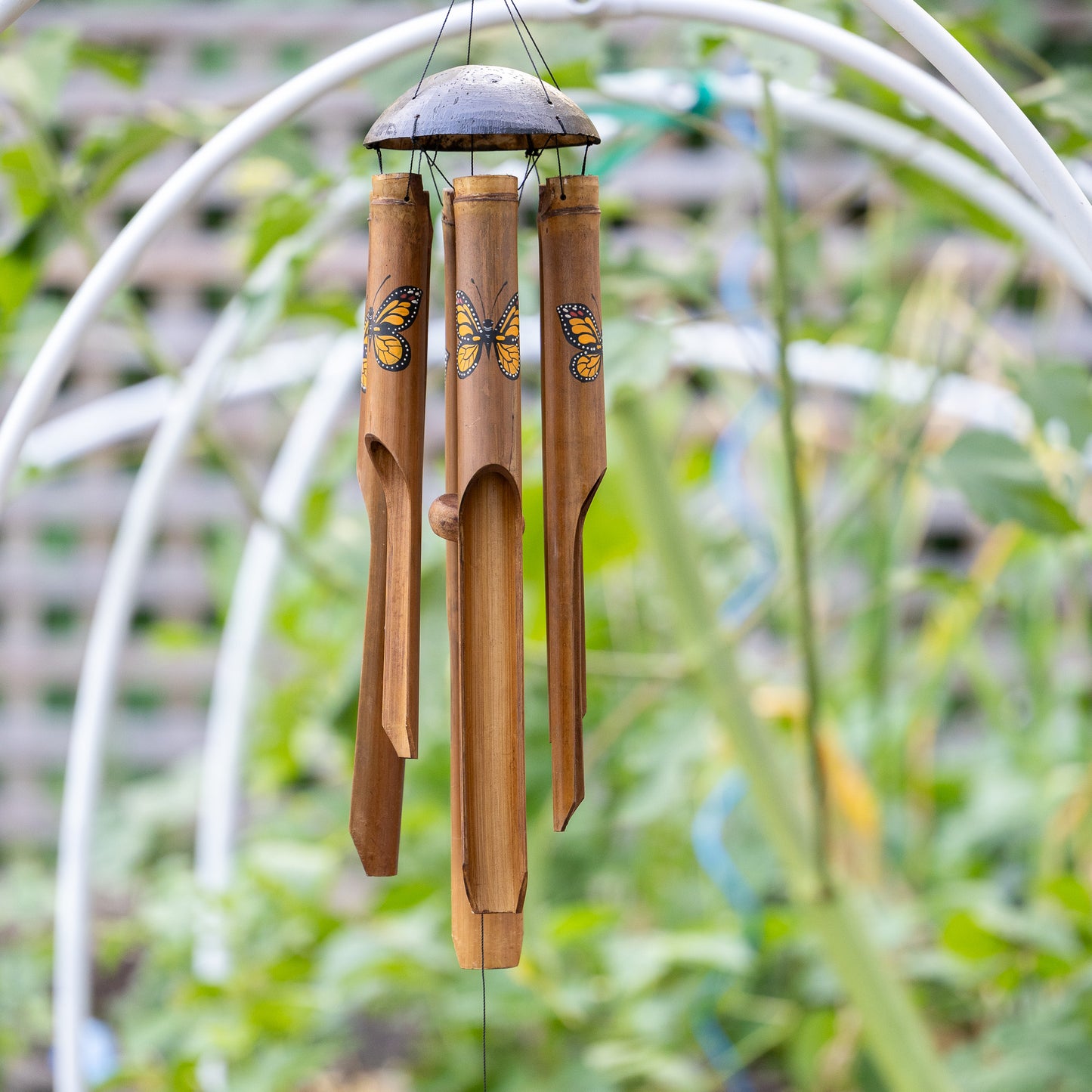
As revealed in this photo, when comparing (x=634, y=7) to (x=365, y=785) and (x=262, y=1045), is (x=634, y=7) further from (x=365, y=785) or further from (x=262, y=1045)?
(x=262, y=1045)

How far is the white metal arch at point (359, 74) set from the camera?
19.7 inches

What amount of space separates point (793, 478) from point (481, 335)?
0.43 metres

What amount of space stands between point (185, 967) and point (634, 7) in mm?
1066

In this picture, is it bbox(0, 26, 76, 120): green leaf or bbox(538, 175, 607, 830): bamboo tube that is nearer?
bbox(538, 175, 607, 830): bamboo tube

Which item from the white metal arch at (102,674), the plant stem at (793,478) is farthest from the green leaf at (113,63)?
the plant stem at (793,478)

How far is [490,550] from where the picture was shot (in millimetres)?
458

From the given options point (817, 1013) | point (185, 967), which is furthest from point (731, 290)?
point (185, 967)

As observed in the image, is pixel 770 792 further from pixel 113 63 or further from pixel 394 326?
pixel 113 63

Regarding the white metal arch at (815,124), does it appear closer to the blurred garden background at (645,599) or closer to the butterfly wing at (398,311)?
the blurred garden background at (645,599)

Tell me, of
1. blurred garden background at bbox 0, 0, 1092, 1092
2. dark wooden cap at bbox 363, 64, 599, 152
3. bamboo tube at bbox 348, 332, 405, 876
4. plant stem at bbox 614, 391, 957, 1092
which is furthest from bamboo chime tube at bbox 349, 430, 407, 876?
plant stem at bbox 614, 391, 957, 1092

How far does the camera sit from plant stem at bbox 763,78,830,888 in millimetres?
760

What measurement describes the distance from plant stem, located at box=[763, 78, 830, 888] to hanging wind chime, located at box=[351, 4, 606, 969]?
0.31 meters

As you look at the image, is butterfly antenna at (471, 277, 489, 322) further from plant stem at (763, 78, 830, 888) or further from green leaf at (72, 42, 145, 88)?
green leaf at (72, 42, 145, 88)

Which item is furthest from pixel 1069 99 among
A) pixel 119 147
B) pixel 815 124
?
pixel 119 147
